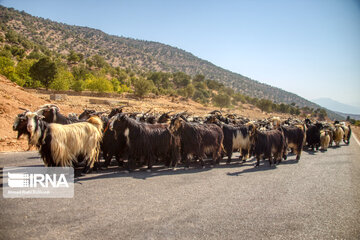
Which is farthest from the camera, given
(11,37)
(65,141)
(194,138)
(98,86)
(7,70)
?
(11,37)

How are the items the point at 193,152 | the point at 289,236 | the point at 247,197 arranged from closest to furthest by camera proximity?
the point at 289,236 → the point at 247,197 → the point at 193,152

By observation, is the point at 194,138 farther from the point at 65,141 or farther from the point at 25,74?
the point at 25,74

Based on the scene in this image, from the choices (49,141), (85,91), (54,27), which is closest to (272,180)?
(49,141)

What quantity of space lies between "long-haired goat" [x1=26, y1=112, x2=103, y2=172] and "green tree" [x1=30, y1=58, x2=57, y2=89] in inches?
1226

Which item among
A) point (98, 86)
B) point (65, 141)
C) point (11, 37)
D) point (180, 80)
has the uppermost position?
point (11, 37)

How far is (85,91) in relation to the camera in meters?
35.9

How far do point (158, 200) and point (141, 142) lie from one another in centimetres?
224

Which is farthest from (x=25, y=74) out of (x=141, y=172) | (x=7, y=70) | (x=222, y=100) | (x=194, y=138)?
(x=222, y=100)

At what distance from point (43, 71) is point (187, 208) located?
34.7m

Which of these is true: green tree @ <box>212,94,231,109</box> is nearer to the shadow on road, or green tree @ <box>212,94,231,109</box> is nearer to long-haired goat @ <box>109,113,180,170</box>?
the shadow on road

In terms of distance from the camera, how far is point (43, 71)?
3055 cm

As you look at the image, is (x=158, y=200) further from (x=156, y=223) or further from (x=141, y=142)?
(x=141, y=142)

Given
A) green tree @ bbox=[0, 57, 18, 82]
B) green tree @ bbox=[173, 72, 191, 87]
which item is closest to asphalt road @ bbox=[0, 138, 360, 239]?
green tree @ bbox=[0, 57, 18, 82]

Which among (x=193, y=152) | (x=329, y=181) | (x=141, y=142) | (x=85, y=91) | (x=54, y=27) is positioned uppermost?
(x=54, y=27)
